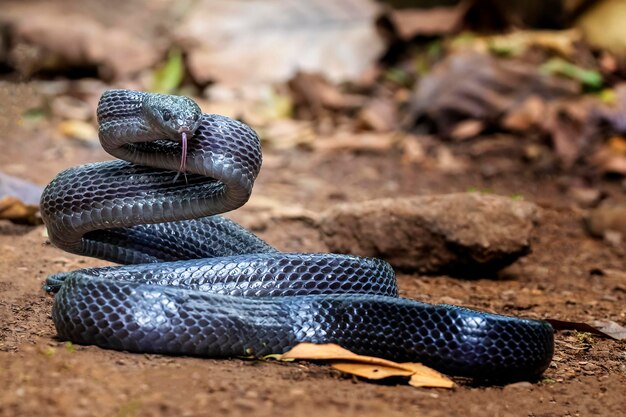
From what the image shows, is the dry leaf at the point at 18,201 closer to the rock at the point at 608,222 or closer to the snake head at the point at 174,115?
→ the snake head at the point at 174,115

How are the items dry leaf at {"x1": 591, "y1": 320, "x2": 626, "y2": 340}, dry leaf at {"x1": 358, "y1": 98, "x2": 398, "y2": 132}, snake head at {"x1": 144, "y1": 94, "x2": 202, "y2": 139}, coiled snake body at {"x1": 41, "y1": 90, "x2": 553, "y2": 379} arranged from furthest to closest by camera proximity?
dry leaf at {"x1": 358, "y1": 98, "x2": 398, "y2": 132} < dry leaf at {"x1": 591, "y1": 320, "x2": 626, "y2": 340} < snake head at {"x1": 144, "y1": 94, "x2": 202, "y2": 139} < coiled snake body at {"x1": 41, "y1": 90, "x2": 553, "y2": 379}

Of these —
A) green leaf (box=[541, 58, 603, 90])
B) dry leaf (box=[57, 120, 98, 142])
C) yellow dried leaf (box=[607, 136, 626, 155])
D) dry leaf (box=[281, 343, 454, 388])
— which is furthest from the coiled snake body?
green leaf (box=[541, 58, 603, 90])

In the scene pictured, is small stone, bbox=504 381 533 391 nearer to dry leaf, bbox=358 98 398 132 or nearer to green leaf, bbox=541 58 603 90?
dry leaf, bbox=358 98 398 132

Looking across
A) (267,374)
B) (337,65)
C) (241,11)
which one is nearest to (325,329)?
(267,374)

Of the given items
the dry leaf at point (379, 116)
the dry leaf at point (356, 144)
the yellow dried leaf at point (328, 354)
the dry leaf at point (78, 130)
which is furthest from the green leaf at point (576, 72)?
the yellow dried leaf at point (328, 354)

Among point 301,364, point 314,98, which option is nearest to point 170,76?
point 314,98

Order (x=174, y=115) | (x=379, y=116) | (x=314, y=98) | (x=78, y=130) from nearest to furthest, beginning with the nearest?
(x=174, y=115) < (x=78, y=130) < (x=379, y=116) < (x=314, y=98)

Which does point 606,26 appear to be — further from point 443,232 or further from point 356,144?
point 443,232
